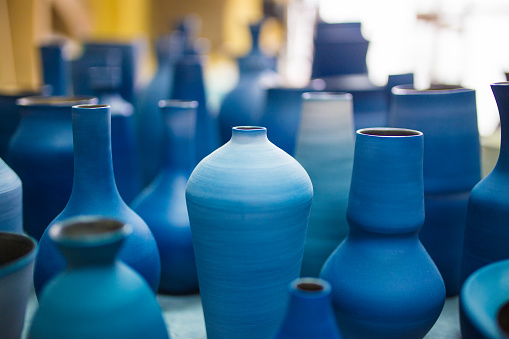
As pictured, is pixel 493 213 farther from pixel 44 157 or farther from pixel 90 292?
pixel 44 157

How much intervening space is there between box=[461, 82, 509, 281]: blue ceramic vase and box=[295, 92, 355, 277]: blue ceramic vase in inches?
14.1

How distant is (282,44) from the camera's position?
532 centimetres

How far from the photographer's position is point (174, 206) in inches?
62.9

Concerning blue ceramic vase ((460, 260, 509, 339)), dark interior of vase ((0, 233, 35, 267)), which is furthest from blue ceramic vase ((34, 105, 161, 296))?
blue ceramic vase ((460, 260, 509, 339))

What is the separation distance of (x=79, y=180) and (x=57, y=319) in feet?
1.60

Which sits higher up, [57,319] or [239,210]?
[239,210]

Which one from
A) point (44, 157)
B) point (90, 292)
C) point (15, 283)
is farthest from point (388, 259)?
point (44, 157)

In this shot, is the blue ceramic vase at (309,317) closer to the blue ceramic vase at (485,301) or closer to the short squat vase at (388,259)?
the blue ceramic vase at (485,301)

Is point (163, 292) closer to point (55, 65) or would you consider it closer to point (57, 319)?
point (57, 319)

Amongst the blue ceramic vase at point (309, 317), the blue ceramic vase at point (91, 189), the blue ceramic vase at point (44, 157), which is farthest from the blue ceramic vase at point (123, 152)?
the blue ceramic vase at point (309, 317)

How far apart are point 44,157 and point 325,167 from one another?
2.87 feet

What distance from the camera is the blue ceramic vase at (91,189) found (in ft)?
4.08

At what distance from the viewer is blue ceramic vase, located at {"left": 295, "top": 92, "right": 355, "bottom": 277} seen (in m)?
1.52

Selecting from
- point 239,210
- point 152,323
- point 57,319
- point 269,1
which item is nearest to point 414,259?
point 239,210
